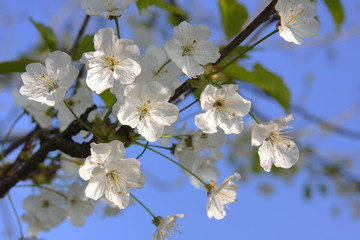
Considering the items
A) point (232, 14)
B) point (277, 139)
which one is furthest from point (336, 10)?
point (277, 139)

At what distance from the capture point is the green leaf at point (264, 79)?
146 cm

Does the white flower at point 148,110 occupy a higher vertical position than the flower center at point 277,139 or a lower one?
higher

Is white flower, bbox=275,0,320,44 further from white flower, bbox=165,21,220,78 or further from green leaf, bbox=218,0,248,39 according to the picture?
green leaf, bbox=218,0,248,39

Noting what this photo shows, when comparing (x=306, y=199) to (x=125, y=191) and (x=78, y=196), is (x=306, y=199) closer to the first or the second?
(x=78, y=196)

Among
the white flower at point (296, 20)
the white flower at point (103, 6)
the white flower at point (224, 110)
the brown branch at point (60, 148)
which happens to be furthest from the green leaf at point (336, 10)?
the brown branch at point (60, 148)

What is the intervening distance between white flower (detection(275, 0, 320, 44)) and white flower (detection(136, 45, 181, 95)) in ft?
1.14

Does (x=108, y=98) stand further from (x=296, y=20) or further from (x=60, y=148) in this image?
(x=296, y=20)

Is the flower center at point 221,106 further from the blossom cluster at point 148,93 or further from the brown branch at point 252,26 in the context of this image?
the brown branch at point 252,26

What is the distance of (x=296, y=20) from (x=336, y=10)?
2.31 ft

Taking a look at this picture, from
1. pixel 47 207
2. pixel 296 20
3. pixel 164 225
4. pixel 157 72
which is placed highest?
pixel 296 20

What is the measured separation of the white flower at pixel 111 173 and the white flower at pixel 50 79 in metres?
0.22

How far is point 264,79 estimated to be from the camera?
1.47 meters

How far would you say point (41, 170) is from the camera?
5.21 ft

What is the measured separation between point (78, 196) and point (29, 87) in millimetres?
630
